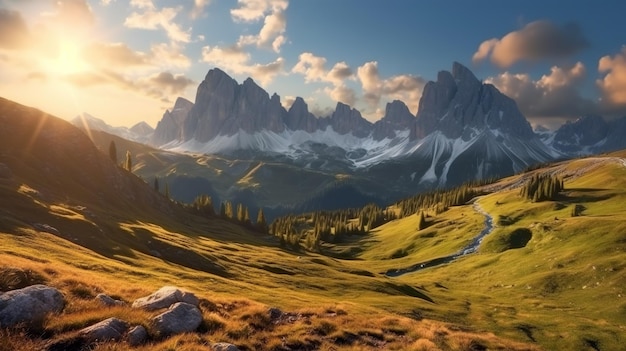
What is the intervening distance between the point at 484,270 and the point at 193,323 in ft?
322

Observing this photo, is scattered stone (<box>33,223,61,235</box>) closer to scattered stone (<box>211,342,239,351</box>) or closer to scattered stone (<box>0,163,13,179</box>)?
scattered stone (<box>0,163,13,179</box>)

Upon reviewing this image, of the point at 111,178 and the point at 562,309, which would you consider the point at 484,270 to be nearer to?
the point at 562,309

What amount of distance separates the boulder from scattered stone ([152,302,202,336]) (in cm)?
508

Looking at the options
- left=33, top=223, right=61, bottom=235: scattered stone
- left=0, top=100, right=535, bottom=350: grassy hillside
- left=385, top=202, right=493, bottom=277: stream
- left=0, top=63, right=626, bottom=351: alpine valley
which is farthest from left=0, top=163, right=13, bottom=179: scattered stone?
left=385, top=202, right=493, bottom=277: stream

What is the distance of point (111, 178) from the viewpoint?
13938cm

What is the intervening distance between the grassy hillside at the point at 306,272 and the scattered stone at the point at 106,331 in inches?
38.5

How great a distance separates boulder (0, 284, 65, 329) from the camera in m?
18.8

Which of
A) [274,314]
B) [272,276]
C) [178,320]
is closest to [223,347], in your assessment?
[178,320]

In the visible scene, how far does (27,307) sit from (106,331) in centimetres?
404

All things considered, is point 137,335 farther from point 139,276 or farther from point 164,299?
point 139,276

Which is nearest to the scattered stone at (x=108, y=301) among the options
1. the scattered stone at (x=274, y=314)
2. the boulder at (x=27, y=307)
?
the boulder at (x=27, y=307)

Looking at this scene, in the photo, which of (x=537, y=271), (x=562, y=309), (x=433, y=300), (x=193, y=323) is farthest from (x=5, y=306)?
(x=537, y=271)

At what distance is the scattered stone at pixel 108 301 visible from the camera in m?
24.3

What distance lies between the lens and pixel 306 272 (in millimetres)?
82562
